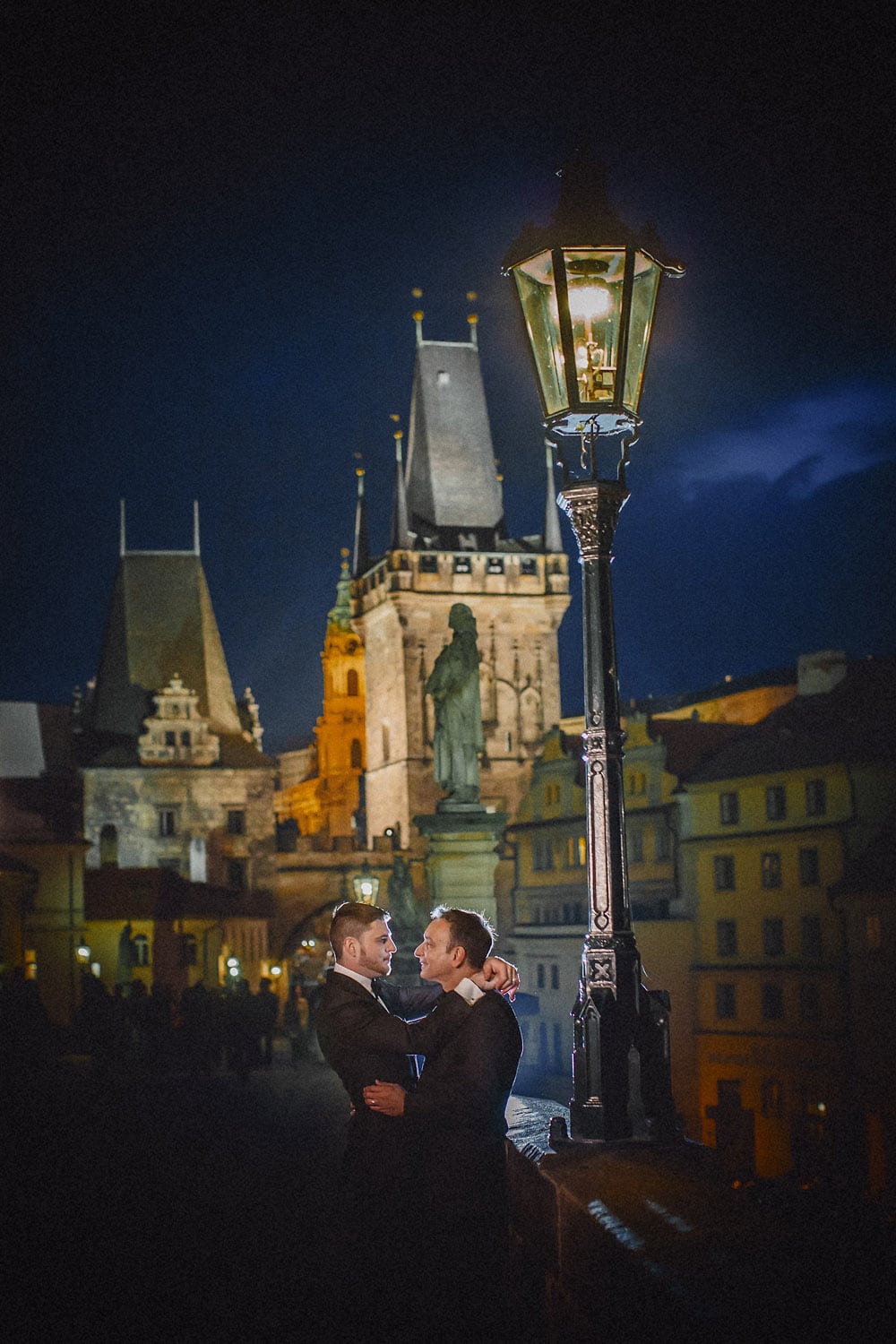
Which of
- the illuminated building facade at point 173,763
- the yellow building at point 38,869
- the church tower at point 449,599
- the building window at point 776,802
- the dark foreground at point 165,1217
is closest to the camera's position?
the dark foreground at point 165,1217

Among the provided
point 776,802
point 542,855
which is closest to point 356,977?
point 776,802

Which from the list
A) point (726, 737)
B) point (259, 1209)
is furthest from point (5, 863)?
point (259, 1209)

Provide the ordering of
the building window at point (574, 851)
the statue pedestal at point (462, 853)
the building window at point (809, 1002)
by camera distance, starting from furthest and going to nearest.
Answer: the building window at point (574, 851) → the building window at point (809, 1002) → the statue pedestal at point (462, 853)

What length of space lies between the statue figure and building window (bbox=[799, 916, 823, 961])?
911 inches

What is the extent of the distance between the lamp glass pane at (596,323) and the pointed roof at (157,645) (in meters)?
67.4

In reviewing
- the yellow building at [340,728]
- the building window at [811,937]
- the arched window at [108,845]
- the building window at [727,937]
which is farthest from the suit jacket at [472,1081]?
the yellow building at [340,728]

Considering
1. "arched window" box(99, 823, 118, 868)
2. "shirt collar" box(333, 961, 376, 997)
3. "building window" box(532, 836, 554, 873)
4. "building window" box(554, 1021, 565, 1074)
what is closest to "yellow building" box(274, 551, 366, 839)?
"arched window" box(99, 823, 118, 868)

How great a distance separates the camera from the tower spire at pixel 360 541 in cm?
9106

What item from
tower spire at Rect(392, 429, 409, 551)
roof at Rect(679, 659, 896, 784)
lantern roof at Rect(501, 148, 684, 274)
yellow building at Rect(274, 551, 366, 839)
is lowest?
lantern roof at Rect(501, 148, 684, 274)

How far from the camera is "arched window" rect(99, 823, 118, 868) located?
233ft

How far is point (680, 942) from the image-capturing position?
4691cm

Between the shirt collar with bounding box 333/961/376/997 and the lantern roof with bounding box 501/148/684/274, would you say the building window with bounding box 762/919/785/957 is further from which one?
the shirt collar with bounding box 333/961/376/997

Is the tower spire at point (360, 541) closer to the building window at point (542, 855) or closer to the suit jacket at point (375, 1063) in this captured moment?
the building window at point (542, 855)

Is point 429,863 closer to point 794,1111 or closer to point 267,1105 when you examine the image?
point 267,1105
